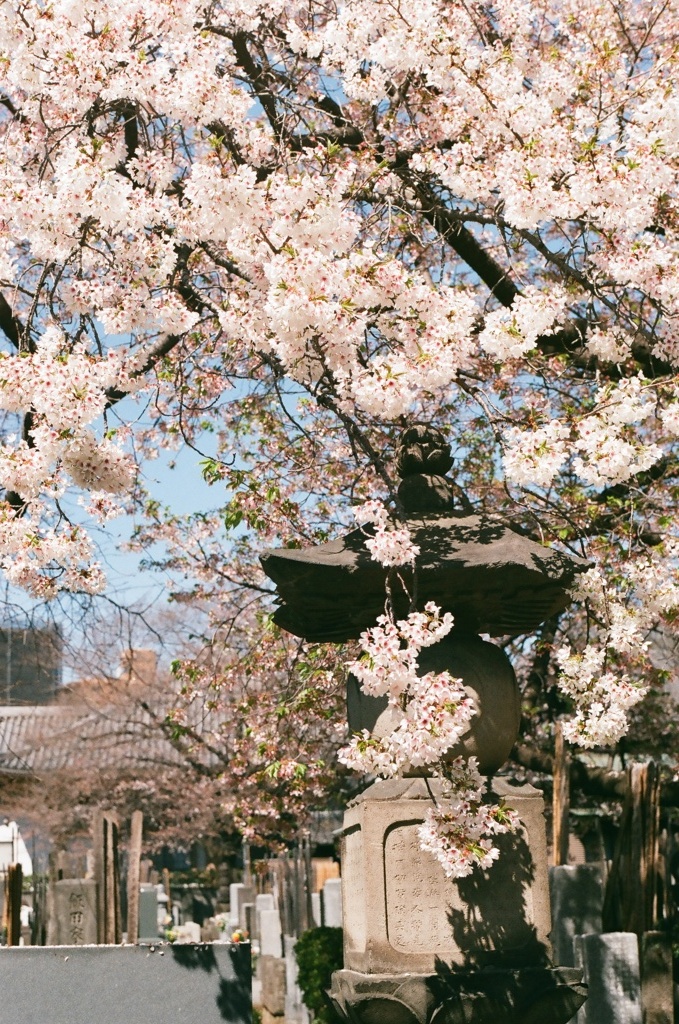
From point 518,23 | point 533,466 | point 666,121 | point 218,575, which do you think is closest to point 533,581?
point 533,466

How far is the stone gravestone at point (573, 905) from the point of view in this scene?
7934mm

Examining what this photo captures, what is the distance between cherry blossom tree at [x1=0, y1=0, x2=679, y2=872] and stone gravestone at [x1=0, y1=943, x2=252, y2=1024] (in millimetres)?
1790

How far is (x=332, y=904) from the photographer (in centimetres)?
1338

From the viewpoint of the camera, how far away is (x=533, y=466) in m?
5.48

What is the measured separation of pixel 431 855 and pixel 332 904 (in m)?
8.44

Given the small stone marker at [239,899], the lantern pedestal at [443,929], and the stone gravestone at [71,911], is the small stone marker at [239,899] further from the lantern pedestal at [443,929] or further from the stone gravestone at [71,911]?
the lantern pedestal at [443,929]

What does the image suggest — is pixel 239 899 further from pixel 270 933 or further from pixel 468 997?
pixel 468 997

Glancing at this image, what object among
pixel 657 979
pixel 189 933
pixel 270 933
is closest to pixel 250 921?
pixel 189 933

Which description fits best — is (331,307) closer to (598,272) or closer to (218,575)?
(598,272)

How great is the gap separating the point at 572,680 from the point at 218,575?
7.21 metres

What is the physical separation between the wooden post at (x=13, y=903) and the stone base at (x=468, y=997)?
7.78 m

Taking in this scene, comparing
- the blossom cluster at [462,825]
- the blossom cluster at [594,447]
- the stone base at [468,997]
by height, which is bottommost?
the stone base at [468,997]

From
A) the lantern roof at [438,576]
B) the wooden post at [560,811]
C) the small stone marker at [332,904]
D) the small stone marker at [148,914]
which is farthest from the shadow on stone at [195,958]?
the small stone marker at [148,914]

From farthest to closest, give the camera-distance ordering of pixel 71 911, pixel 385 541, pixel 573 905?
pixel 71 911 → pixel 573 905 → pixel 385 541
